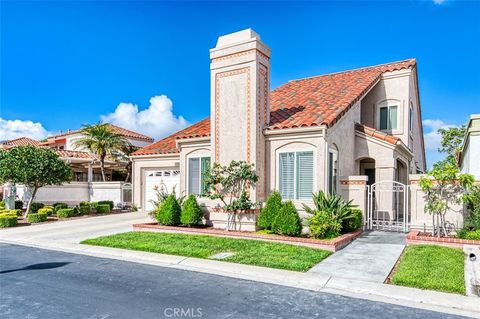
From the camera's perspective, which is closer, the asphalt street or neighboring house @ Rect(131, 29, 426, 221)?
the asphalt street

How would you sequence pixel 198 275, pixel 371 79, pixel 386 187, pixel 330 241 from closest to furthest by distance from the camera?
pixel 198 275 < pixel 330 241 < pixel 386 187 < pixel 371 79

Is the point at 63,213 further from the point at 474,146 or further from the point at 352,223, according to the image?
the point at 474,146

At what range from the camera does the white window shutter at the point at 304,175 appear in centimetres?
1277

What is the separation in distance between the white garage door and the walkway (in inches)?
445

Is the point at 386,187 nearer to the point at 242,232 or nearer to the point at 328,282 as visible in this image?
the point at 242,232

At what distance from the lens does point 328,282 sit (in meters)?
7.32

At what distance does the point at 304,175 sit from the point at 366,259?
4.39m

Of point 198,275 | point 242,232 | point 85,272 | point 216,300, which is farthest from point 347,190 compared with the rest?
point 85,272

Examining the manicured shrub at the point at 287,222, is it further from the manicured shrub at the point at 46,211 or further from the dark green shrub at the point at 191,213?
the manicured shrub at the point at 46,211

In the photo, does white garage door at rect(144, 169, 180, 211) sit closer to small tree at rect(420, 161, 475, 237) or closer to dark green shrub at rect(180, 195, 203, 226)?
dark green shrub at rect(180, 195, 203, 226)

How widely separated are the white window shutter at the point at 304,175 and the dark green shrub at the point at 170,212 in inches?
188

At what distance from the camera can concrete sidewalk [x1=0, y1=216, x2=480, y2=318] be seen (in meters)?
6.21

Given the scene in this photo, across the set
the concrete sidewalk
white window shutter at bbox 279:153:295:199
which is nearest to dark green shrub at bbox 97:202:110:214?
the concrete sidewalk

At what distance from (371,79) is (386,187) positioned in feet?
20.2
